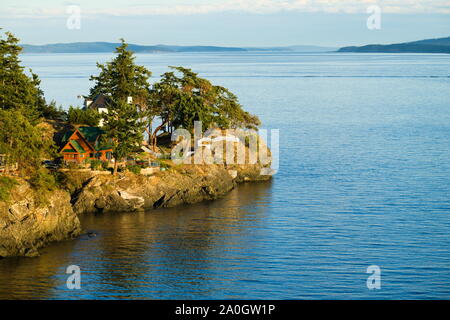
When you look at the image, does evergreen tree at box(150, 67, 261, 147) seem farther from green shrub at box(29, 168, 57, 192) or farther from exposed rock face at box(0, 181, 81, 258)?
exposed rock face at box(0, 181, 81, 258)

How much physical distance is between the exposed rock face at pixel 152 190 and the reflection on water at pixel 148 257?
2.14 metres

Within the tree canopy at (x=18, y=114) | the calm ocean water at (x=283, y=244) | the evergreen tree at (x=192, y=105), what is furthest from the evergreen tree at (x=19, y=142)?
the evergreen tree at (x=192, y=105)

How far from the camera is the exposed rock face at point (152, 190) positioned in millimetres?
84875

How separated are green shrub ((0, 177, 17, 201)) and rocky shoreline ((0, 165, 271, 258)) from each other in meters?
0.55

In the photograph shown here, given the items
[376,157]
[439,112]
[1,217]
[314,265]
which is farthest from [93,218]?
[439,112]

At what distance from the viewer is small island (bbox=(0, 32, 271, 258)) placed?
72375mm

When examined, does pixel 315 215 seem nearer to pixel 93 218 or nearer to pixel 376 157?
pixel 93 218

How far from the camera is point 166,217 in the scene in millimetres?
82688

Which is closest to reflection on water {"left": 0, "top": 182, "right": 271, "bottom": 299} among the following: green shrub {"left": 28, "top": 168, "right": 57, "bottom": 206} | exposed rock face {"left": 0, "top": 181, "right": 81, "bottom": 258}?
exposed rock face {"left": 0, "top": 181, "right": 81, "bottom": 258}

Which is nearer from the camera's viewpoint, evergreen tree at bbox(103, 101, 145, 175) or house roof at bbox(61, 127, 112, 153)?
evergreen tree at bbox(103, 101, 145, 175)

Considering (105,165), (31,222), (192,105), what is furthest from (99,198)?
(192,105)

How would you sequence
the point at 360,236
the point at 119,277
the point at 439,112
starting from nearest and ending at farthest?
the point at 119,277, the point at 360,236, the point at 439,112

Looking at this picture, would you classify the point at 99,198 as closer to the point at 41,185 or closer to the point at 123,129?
the point at 123,129
